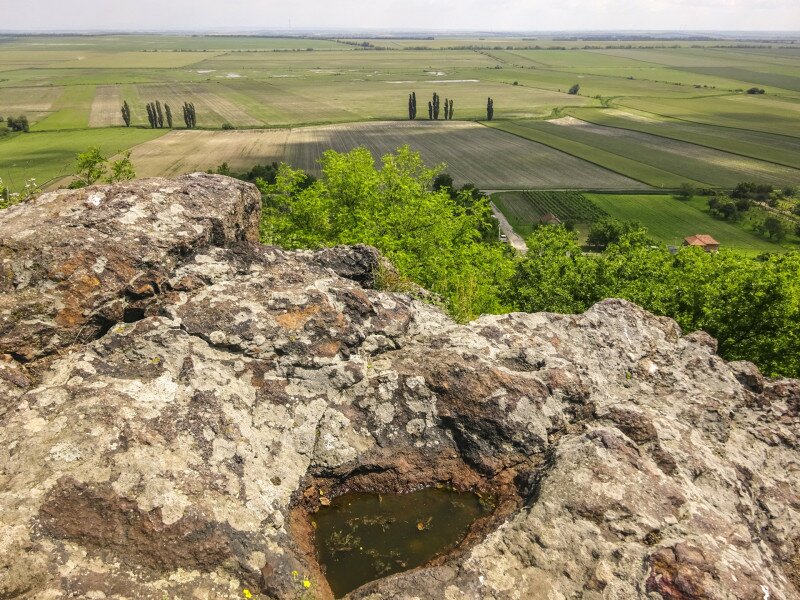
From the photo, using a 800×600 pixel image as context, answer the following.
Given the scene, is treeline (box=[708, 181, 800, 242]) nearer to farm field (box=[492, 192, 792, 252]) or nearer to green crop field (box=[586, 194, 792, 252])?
green crop field (box=[586, 194, 792, 252])

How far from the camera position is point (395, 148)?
332 feet

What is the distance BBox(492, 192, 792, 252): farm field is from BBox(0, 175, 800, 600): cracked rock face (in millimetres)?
65458

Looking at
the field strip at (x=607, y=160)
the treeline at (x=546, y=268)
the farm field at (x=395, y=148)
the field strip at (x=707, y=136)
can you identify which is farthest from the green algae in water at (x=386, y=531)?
the field strip at (x=707, y=136)

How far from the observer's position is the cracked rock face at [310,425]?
21.4ft

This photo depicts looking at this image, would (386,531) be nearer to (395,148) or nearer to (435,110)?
(395,148)

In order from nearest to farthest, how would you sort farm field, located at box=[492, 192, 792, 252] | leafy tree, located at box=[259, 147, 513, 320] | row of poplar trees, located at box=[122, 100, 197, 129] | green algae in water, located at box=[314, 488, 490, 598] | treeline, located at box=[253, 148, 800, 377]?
green algae in water, located at box=[314, 488, 490, 598], treeline, located at box=[253, 148, 800, 377], leafy tree, located at box=[259, 147, 513, 320], farm field, located at box=[492, 192, 792, 252], row of poplar trees, located at box=[122, 100, 197, 129]

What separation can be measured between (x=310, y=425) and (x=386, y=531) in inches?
85.7

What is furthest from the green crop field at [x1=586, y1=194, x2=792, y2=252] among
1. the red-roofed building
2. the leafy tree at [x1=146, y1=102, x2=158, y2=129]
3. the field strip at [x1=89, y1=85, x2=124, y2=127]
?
the field strip at [x1=89, y1=85, x2=124, y2=127]

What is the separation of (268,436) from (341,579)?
8.30 feet

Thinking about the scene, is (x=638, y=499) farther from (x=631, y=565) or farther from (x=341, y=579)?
(x=341, y=579)

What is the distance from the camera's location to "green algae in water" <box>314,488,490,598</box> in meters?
7.47

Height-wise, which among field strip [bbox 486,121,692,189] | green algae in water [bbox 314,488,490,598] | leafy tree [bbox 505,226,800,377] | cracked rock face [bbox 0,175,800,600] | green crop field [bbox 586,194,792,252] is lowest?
green crop field [bbox 586,194,792,252]

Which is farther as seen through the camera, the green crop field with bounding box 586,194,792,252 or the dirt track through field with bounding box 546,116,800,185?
the dirt track through field with bounding box 546,116,800,185

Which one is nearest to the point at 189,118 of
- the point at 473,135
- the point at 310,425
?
the point at 473,135
